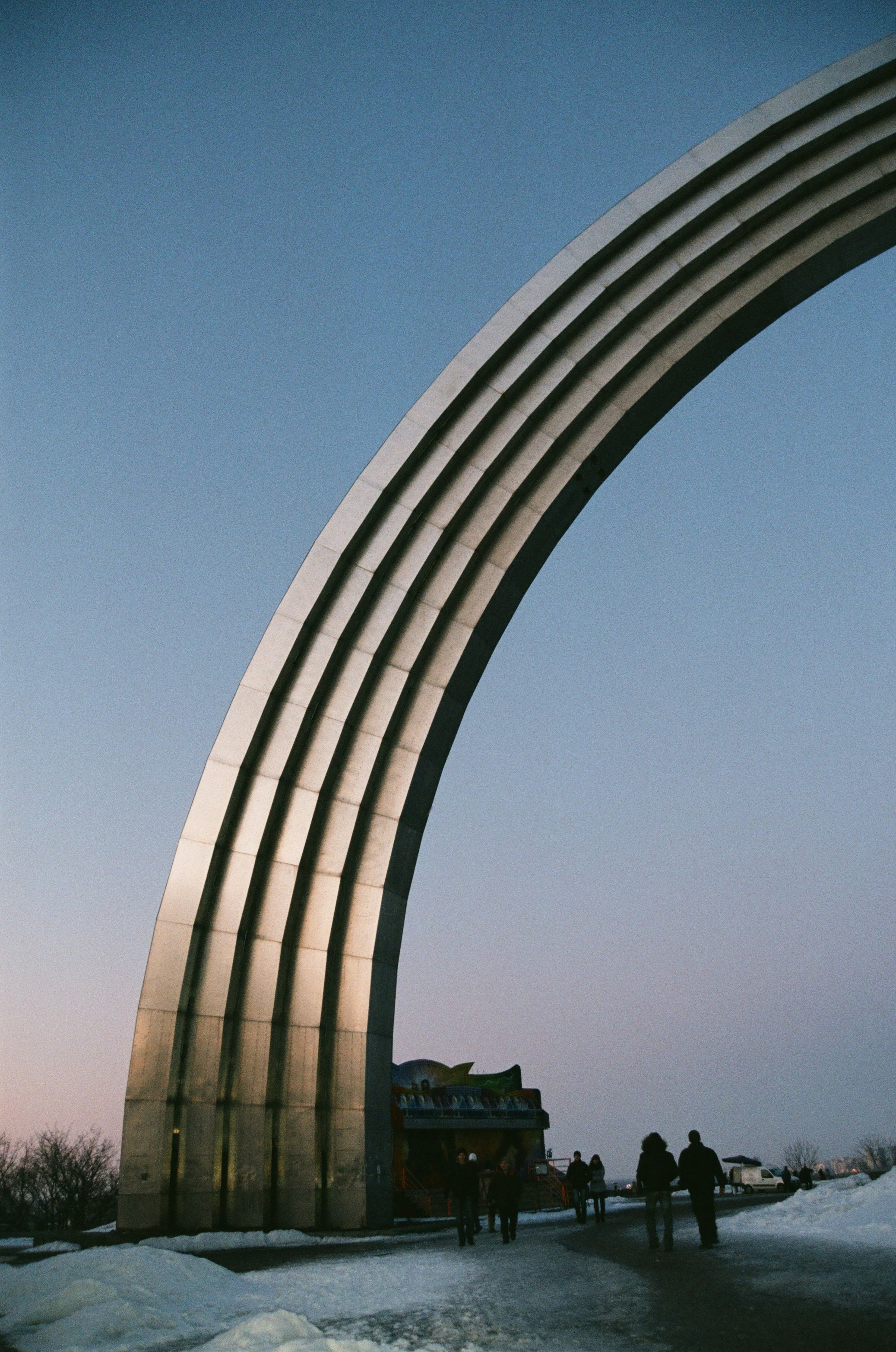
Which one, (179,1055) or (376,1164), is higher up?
(179,1055)

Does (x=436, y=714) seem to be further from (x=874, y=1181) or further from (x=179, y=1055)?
(x=874, y=1181)

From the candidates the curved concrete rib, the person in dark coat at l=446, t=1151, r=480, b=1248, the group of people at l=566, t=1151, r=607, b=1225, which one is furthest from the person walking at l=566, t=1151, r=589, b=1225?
the person in dark coat at l=446, t=1151, r=480, b=1248

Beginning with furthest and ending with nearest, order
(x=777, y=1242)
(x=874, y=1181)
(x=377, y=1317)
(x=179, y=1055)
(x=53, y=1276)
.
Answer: (x=179, y=1055) < (x=874, y=1181) < (x=777, y=1242) < (x=53, y=1276) < (x=377, y=1317)

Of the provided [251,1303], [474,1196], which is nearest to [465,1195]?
[474,1196]

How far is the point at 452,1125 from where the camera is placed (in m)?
39.0

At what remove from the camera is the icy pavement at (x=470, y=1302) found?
548cm

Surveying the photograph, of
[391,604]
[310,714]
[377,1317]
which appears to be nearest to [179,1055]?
[310,714]

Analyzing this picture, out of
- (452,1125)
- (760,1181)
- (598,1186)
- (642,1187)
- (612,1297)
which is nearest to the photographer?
(612,1297)

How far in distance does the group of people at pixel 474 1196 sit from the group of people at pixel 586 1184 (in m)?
4.41

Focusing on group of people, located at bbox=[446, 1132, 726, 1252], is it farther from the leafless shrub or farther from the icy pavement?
the leafless shrub

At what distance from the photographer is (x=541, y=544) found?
21.3 meters

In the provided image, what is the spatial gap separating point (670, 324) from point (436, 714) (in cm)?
1030

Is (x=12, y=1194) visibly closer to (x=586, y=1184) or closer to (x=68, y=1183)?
(x=68, y=1183)

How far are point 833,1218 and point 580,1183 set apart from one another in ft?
24.5
